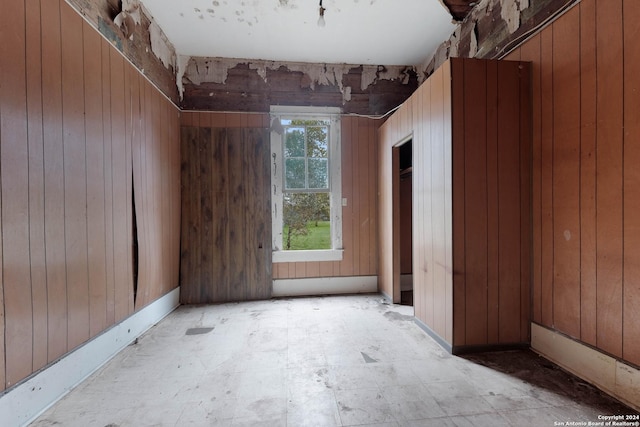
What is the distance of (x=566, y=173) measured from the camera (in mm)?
1993

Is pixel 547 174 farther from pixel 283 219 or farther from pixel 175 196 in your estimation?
pixel 175 196

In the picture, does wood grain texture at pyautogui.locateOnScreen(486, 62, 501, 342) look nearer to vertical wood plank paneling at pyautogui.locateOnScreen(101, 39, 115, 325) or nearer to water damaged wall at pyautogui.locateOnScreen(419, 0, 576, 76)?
water damaged wall at pyautogui.locateOnScreen(419, 0, 576, 76)

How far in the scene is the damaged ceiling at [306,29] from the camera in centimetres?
293

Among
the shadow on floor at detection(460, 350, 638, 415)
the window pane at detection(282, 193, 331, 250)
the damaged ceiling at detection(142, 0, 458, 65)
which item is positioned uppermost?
the damaged ceiling at detection(142, 0, 458, 65)

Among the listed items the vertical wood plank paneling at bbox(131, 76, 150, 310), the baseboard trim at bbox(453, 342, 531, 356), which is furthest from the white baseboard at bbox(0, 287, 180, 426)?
the baseboard trim at bbox(453, 342, 531, 356)

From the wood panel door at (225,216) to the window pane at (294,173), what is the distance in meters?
0.30

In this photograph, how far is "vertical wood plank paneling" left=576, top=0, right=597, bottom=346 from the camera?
1.80 meters

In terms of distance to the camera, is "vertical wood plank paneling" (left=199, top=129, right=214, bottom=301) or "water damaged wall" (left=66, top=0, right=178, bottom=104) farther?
"vertical wood plank paneling" (left=199, top=129, right=214, bottom=301)

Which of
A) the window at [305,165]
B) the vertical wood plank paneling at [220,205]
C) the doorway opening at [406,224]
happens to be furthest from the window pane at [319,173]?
the vertical wood plank paneling at [220,205]

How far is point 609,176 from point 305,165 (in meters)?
3.10

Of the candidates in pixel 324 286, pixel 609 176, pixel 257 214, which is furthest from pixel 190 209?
pixel 609 176

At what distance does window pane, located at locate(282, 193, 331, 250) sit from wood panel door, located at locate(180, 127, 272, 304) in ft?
A: 1.76

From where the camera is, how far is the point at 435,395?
1.76 metres

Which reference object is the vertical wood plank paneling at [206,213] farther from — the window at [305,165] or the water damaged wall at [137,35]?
the window at [305,165]
